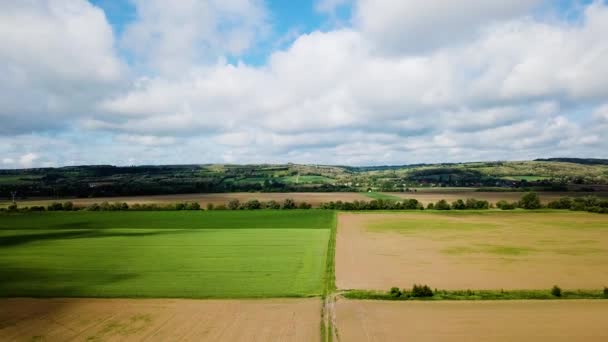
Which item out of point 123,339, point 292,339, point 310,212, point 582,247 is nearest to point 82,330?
point 123,339

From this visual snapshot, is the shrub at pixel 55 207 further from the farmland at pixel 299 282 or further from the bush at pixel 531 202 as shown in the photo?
the bush at pixel 531 202

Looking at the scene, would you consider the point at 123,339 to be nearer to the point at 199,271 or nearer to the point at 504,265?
the point at 199,271

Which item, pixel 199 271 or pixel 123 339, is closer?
pixel 123 339

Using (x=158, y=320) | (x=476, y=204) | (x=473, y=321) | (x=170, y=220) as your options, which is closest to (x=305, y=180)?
(x=476, y=204)

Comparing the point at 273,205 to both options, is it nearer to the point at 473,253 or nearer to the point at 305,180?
the point at 473,253

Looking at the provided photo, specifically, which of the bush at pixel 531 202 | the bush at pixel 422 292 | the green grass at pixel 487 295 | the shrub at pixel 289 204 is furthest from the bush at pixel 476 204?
the bush at pixel 422 292

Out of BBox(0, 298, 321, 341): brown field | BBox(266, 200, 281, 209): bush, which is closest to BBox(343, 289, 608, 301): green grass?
BBox(0, 298, 321, 341): brown field

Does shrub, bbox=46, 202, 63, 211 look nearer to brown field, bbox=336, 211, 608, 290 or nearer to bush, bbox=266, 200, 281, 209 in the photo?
bush, bbox=266, 200, 281, 209
